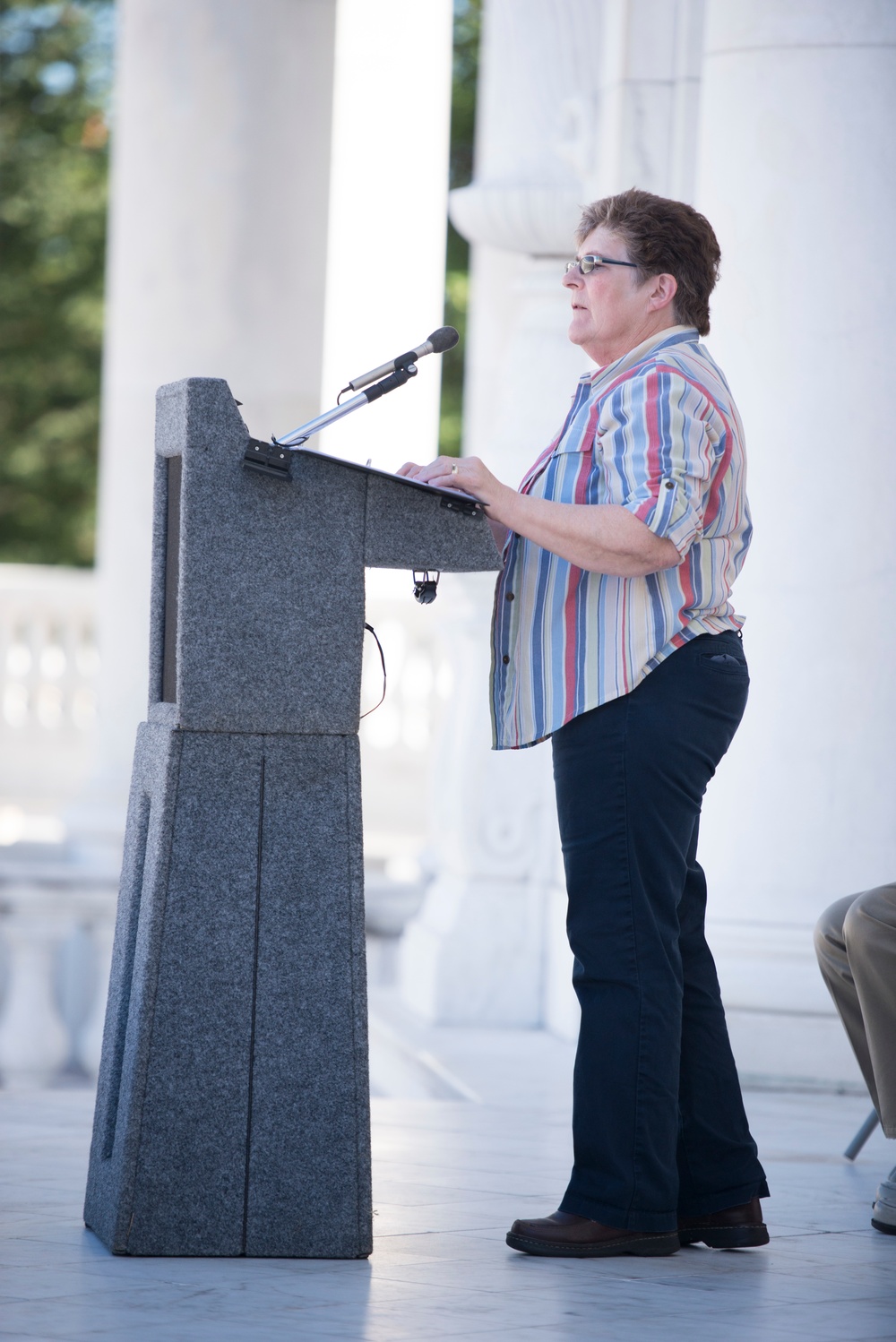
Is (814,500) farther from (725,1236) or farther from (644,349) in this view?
(725,1236)

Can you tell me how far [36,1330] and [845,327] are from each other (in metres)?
3.96

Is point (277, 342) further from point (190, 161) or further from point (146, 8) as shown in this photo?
point (146, 8)

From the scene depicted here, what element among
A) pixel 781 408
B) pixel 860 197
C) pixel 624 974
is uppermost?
pixel 860 197

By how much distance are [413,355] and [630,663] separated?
66 cm

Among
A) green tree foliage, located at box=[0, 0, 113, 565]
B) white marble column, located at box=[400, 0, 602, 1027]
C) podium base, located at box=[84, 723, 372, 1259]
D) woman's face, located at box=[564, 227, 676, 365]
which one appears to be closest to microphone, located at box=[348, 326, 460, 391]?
woman's face, located at box=[564, 227, 676, 365]

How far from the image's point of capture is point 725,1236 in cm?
386

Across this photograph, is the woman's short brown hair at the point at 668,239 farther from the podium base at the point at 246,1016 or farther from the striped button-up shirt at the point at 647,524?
the podium base at the point at 246,1016

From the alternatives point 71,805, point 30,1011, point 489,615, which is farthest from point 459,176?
point 30,1011

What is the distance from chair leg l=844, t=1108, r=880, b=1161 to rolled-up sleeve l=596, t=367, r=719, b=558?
1738 mm

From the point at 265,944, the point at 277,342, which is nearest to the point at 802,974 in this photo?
the point at 265,944

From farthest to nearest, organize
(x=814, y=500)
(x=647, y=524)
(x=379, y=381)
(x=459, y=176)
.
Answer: (x=459, y=176) → (x=814, y=500) → (x=379, y=381) → (x=647, y=524)

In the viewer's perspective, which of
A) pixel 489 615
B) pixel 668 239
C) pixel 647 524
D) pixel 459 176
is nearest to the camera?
pixel 647 524

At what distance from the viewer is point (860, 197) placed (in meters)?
5.99

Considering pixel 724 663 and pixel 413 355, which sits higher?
pixel 413 355
